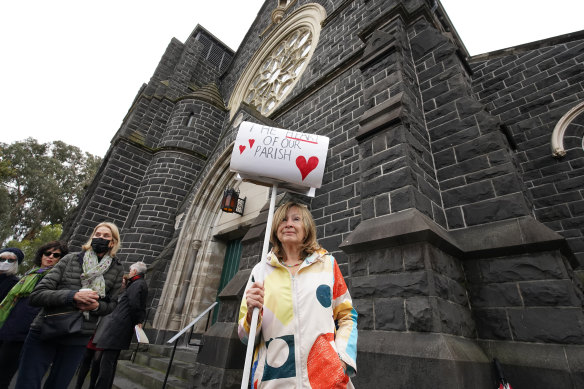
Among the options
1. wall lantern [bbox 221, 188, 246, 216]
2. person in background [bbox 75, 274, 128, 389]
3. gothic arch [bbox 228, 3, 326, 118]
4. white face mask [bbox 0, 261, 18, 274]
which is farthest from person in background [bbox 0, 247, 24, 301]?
gothic arch [bbox 228, 3, 326, 118]

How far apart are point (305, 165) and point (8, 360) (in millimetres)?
4070

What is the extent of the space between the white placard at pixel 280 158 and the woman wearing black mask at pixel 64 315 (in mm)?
1762

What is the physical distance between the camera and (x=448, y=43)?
173 inches

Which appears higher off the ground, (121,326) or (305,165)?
(305,165)

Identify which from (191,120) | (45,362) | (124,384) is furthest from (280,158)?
(191,120)

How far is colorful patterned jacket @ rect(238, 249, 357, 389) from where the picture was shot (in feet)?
4.38

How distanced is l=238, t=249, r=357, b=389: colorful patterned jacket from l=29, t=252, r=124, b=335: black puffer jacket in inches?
69.3

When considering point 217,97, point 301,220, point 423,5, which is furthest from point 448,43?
point 217,97

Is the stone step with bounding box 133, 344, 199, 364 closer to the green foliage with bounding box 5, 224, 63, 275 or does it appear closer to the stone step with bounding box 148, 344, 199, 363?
the stone step with bounding box 148, 344, 199, 363

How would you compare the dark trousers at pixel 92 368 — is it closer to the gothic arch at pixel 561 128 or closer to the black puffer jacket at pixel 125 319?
the black puffer jacket at pixel 125 319

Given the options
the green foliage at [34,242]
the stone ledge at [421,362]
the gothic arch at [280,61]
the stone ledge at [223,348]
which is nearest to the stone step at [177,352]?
the stone ledge at [223,348]

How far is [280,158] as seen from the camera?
7.11ft

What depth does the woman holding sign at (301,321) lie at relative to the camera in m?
1.34

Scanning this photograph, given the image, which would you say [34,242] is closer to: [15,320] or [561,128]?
[15,320]
